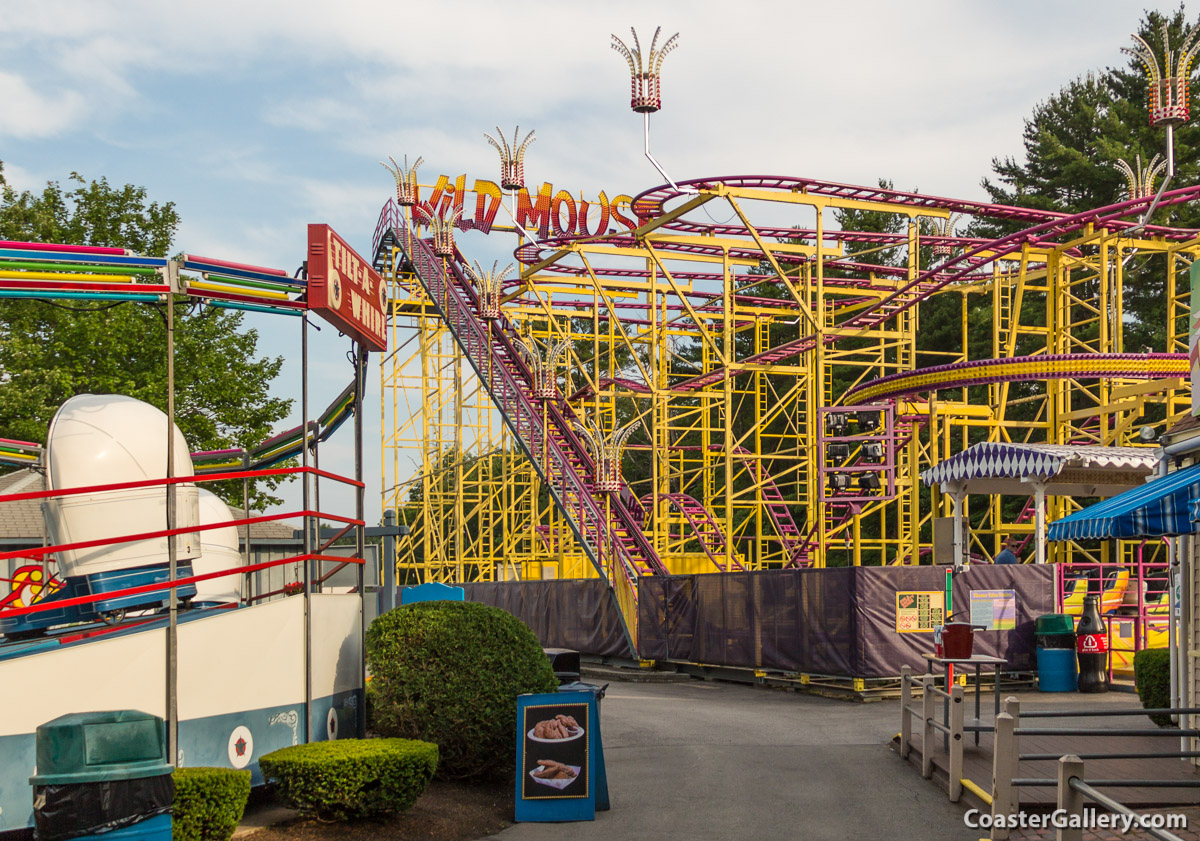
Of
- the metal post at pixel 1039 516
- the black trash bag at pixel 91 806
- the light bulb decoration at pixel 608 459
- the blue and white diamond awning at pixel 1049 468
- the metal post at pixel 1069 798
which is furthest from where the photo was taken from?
the light bulb decoration at pixel 608 459

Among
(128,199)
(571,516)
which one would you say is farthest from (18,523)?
(571,516)

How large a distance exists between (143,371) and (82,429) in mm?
→ 19490

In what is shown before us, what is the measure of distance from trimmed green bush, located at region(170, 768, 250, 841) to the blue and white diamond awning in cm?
1384

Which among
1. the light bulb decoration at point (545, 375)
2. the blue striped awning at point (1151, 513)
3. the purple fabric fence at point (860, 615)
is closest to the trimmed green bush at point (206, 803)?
the blue striped awning at point (1151, 513)

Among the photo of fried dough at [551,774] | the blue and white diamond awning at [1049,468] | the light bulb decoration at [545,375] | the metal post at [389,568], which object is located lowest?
the photo of fried dough at [551,774]

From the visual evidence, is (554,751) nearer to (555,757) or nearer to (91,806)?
(555,757)

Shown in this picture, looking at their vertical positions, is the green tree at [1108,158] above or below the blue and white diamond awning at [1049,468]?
above

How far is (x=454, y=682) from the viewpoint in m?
10.8

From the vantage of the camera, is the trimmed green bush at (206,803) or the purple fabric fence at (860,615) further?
the purple fabric fence at (860,615)

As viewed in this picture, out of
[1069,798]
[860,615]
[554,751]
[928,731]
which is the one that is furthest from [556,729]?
[860,615]

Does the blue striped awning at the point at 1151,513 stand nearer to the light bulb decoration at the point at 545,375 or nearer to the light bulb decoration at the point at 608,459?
the light bulb decoration at the point at 608,459

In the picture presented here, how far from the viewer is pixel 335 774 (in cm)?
898

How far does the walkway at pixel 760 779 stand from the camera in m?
9.90

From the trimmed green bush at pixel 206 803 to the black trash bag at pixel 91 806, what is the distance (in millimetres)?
1312
